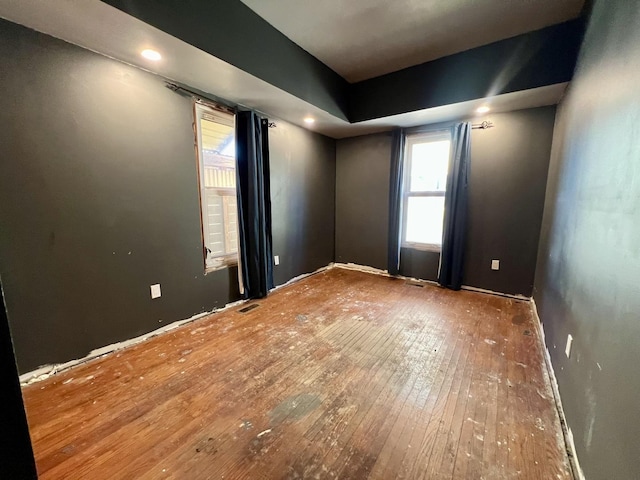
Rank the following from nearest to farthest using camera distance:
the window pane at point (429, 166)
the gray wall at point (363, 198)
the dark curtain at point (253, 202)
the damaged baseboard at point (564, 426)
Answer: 1. the damaged baseboard at point (564, 426)
2. the dark curtain at point (253, 202)
3. the window pane at point (429, 166)
4. the gray wall at point (363, 198)

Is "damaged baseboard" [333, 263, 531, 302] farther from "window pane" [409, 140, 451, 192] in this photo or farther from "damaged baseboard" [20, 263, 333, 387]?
"damaged baseboard" [20, 263, 333, 387]

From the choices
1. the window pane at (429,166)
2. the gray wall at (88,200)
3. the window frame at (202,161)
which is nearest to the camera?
the gray wall at (88,200)

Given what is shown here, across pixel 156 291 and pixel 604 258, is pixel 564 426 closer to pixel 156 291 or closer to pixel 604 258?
pixel 604 258

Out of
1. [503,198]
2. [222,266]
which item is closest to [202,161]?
[222,266]

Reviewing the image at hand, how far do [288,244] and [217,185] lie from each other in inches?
51.0

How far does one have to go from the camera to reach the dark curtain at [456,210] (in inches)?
130

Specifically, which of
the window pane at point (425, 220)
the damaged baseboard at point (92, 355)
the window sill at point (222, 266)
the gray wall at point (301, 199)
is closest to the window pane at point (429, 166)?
the window pane at point (425, 220)

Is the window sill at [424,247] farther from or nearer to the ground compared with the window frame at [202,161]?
nearer to the ground

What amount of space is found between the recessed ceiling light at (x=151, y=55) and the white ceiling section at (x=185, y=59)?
4 centimetres

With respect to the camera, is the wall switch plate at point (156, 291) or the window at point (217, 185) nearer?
the wall switch plate at point (156, 291)

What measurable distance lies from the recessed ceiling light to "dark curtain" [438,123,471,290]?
3.20 metres

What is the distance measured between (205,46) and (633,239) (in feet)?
8.17

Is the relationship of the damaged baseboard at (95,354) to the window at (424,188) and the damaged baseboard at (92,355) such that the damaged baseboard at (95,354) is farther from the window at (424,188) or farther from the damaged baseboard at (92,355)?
the window at (424,188)

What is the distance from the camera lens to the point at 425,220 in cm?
387
